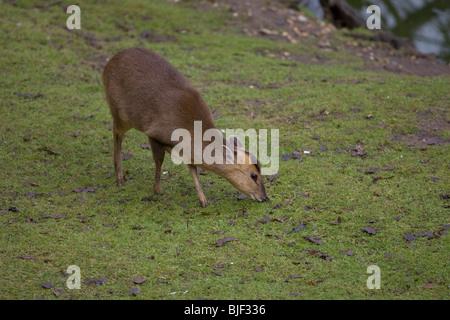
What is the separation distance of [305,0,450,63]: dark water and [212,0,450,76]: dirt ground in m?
1.80

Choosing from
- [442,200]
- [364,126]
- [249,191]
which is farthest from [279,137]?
[442,200]

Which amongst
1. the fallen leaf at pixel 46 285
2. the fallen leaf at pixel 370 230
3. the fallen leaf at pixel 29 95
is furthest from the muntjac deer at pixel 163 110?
the fallen leaf at pixel 29 95

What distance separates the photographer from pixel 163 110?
6.77 m

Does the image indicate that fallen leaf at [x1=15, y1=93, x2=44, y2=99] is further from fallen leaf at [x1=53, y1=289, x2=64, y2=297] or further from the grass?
fallen leaf at [x1=53, y1=289, x2=64, y2=297]

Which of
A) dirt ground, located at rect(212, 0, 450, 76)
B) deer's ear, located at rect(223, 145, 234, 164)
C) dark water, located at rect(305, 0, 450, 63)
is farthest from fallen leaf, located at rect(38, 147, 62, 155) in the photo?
dark water, located at rect(305, 0, 450, 63)

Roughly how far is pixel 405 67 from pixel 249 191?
600cm

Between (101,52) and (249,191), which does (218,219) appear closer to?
(249,191)

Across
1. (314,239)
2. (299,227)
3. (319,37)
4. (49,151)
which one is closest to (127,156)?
(49,151)

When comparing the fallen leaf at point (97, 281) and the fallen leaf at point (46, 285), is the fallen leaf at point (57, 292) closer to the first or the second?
the fallen leaf at point (46, 285)

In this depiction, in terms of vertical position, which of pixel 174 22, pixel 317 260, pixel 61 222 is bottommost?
pixel 317 260

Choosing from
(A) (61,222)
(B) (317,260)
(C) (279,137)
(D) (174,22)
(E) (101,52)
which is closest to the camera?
(B) (317,260)

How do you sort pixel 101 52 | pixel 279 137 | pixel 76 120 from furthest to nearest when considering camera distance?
pixel 101 52, pixel 76 120, pixel 279 137

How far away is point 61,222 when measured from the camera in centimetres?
640

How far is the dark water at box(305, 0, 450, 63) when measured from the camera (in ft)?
47.8
